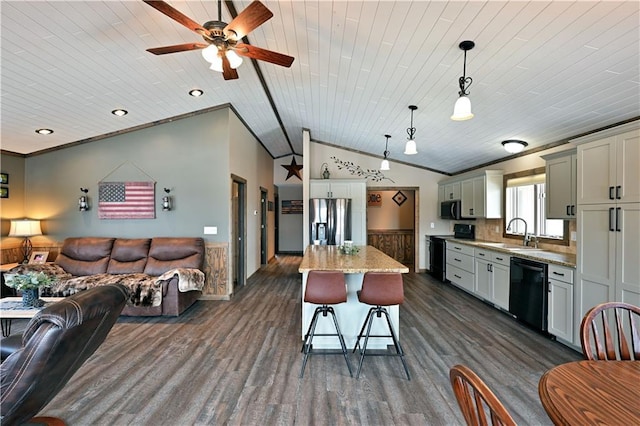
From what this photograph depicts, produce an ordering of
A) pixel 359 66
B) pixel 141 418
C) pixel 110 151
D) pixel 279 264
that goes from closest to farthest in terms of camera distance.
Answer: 1. pixel 141 418
2. pixel 359 66
3. pixel 110 151
4. pixel 279 264

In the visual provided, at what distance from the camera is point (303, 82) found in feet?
13.8

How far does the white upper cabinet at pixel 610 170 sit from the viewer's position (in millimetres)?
2572

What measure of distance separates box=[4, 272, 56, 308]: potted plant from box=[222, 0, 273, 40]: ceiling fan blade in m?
2.92

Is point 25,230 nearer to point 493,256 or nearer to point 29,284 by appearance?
point 29,284

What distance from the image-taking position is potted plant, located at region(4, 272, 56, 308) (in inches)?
117

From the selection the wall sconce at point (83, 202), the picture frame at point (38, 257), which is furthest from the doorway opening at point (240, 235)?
the picture frame at point (38, 257)

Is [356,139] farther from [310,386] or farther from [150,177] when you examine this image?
[310,386]

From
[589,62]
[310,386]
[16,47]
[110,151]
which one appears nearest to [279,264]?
[110,151]

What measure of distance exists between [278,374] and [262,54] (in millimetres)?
2724

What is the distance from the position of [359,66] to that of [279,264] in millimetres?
6105

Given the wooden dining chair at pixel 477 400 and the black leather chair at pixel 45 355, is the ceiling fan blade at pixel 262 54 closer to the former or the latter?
the black leather chair at pixel 45 355

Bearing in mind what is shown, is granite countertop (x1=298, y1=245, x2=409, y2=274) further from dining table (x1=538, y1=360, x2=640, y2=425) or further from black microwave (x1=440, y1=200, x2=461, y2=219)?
black microwave (x1=440, y1=200, x2=461, y2=219)

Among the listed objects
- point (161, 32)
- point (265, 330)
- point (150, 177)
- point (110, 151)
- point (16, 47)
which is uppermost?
point (161, 32)

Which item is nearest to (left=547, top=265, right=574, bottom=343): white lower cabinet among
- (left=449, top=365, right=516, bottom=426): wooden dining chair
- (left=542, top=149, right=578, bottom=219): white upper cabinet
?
(left=542, top=149, right=578, bottom=219): white upper cabinet
